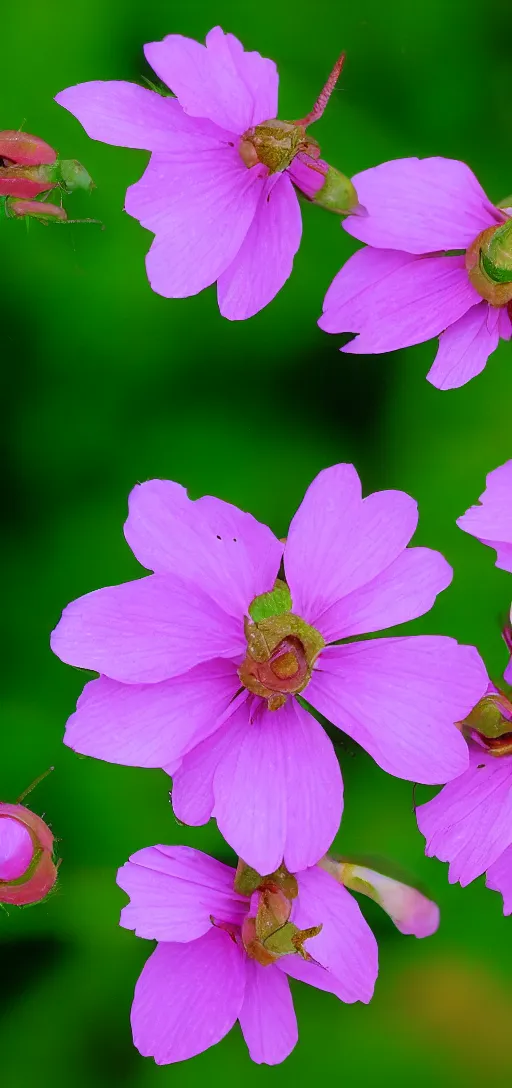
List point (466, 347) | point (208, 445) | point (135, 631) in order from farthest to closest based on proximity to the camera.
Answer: point (208, 445) < point (466, 347) < point (135, 631)

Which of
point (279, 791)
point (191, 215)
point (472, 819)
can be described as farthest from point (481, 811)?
point (191, 215)

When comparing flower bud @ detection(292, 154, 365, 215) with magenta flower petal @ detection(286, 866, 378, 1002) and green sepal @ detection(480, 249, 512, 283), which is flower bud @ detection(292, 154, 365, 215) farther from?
magenta flower petal @ detection(286, 866, 378, 1002)

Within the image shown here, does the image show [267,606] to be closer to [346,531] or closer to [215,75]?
[346,531]

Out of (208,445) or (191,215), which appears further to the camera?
(208,445)

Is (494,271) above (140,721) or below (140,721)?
above

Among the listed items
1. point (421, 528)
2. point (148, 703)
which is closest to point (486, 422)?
point (421, 528)

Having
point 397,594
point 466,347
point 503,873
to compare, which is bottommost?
point 503,873

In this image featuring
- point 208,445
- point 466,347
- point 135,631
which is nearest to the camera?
point 135,631

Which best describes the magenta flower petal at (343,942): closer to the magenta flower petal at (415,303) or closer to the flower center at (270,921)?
the flower center at (270,921)
